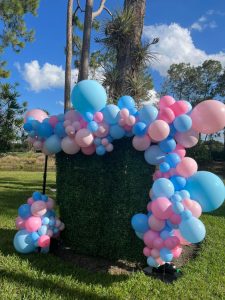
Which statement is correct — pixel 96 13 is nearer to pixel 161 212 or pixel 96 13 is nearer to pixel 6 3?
pixel 161 212

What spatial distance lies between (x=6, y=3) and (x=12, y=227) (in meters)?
14.0

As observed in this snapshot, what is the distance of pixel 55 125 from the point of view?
4.54 m

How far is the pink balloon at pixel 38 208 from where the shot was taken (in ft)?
15.0

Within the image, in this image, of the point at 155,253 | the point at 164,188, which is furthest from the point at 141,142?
the point at 155,253

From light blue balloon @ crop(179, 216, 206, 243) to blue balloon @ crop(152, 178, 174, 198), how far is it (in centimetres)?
35

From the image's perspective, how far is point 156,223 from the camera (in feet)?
11.9

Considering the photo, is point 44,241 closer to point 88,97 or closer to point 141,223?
point 141,223

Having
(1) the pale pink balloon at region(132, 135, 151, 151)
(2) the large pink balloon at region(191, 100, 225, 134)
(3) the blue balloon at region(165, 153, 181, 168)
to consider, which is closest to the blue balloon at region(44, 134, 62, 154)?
(1) the pale pink balloon at region(132, 135, 151, 151)

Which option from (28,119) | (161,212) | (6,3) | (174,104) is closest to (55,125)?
(28,119)

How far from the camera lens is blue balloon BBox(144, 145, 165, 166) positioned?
3893mm

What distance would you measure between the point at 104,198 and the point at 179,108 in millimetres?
1575

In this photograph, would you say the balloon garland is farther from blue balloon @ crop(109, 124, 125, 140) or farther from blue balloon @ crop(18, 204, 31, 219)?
blue balloon @ crop(18, 204, 31, 219)

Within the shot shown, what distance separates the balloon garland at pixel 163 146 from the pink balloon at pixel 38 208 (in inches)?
35.2

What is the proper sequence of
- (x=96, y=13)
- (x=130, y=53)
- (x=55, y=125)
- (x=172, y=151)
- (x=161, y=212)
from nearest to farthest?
1. (x=161, y=212)
2. (x=172, y=151)
3. (x=55, y=125)
4. (x=130, y=53)
5. (x=96, y=13)
